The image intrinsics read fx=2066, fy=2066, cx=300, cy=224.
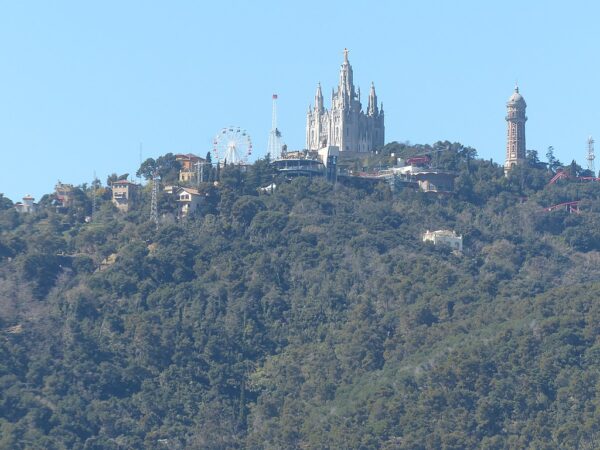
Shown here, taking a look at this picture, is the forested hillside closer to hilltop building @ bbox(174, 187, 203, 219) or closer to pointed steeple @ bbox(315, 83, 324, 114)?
hilltop building @ bbox(174, 187, 203, 219)

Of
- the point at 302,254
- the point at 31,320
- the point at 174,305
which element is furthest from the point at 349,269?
the point at 31,320

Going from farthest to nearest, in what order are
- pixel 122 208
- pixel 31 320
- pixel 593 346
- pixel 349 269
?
pixel 122 208 → pixel 349 269 → pixel 31 320 → pixel 593 346

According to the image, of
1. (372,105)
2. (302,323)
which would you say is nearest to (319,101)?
(372,105)

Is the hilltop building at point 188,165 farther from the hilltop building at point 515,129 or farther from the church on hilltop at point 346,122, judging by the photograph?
the hilltop building at point 515,129

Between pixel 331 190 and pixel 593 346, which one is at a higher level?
pixel 331 190

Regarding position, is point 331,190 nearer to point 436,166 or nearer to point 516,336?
point 436,166

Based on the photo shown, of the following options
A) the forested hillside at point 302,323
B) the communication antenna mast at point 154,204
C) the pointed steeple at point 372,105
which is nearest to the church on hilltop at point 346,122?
the pointed steeple at point 372,105
